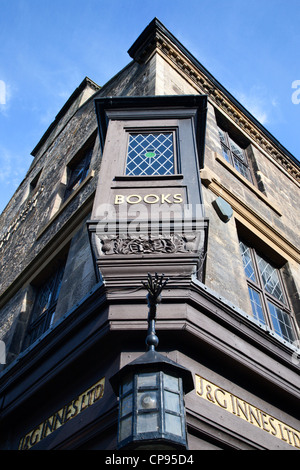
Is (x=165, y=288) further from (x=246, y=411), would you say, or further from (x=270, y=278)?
(x=270, y=278)

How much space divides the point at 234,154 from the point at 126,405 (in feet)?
31.1

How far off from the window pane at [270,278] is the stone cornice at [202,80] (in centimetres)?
504

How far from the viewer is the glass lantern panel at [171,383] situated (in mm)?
3612

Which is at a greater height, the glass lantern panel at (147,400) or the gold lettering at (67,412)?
the gold lettering at (67,412)

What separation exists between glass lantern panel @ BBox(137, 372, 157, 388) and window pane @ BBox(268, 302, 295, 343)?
4854 mm

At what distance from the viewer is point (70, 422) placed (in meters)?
4.88

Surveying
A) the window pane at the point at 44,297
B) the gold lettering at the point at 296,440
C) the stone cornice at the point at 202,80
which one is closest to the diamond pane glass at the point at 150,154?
the window pane at the point at 44,297

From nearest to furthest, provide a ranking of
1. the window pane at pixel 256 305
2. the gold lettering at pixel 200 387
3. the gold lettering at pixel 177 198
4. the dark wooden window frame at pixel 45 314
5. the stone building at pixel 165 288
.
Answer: the gold lettering at pixel 200 387
the stone building at pixel 165 288
the gold lettering at pixel 177 198
the window pane at pixel 256 305
the dark wooden window frame at pixel 45 314

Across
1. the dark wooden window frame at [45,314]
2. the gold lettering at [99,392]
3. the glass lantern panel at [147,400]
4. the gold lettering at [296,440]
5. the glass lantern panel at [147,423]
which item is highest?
the dark wooden window frame at [45,314]

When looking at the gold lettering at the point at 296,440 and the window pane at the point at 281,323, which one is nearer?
the gold lettering at the point at 296,440

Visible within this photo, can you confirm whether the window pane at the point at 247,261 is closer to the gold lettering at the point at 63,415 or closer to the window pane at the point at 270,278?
the window pane at the point at 270,278

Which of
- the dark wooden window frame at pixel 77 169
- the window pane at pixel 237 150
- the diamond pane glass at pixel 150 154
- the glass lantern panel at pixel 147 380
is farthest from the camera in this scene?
the window pane at pixel 237 150

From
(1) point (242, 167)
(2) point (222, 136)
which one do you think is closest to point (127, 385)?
(1) point (242, 167)
